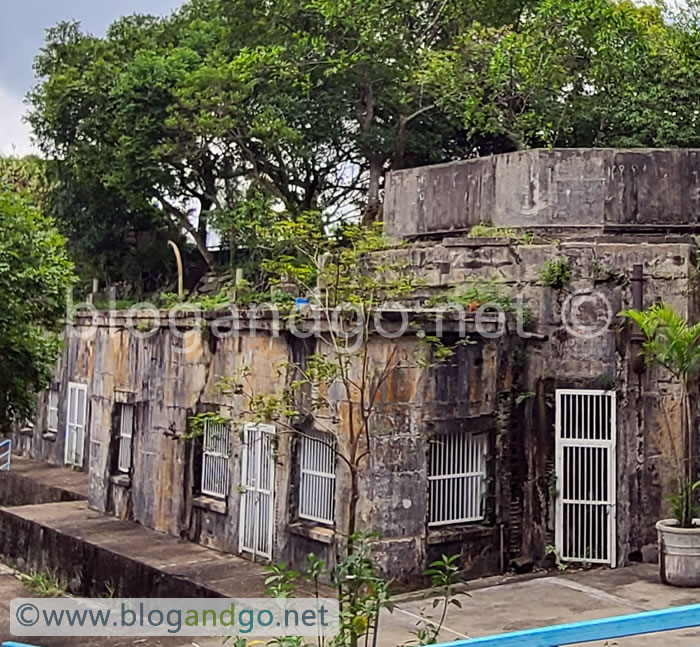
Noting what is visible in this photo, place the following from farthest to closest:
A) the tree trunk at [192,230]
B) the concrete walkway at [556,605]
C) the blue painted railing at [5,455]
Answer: the tree trunk at [192,230], the blue painted railing at [5,455], the concrete walkway at [556,605]

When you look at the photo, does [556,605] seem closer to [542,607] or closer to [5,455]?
[542,607]

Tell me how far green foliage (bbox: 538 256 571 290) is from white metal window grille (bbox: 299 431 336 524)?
2986 millimetres

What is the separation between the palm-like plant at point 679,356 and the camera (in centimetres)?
889

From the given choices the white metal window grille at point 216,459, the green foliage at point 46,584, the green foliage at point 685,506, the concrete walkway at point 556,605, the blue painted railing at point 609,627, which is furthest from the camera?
the green foliage at point 46,584

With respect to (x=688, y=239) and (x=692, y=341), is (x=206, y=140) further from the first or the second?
(x=692, y=341)

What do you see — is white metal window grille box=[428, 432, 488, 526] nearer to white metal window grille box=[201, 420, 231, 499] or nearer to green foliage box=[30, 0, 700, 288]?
white metal window grille box=[201, 420, 231, 499]

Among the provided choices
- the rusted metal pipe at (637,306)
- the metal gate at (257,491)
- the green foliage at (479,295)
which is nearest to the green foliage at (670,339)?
the rusted metal pipe at (637,306)

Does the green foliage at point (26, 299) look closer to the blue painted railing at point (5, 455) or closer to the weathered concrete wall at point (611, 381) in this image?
the weathered concrete wall at point (611, 381)

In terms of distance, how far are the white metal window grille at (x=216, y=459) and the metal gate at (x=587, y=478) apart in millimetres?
3814

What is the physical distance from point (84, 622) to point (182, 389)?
3030 millimetres

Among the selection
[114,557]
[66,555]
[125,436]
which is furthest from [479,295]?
[66,555]

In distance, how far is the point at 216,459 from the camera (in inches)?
434

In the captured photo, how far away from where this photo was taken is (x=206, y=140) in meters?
22.5

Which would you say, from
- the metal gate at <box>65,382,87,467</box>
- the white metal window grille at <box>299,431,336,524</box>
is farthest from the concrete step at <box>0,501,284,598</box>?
the metal gate at <box>65,382,87,467</box>
